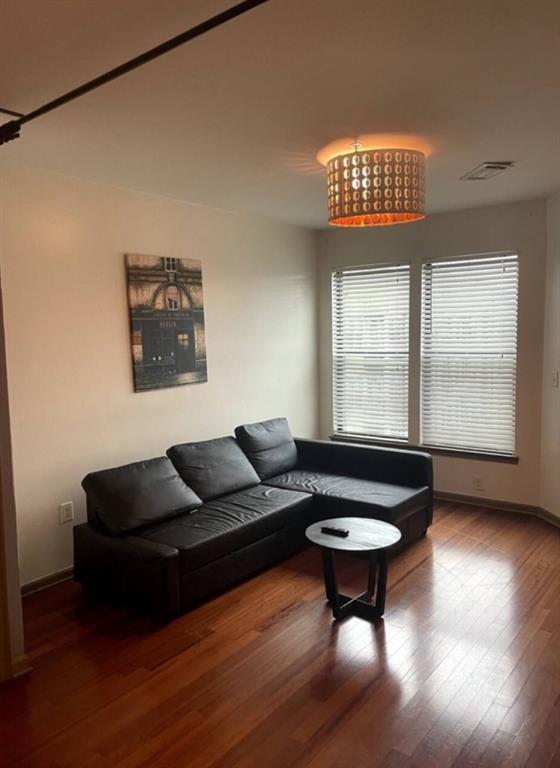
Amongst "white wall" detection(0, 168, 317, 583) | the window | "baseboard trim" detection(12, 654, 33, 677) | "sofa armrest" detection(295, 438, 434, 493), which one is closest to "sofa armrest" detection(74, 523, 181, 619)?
"white wall" detection(0, 168, 317, 583)

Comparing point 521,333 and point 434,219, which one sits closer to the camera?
point 521,333

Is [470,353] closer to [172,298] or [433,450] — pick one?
[433,450]

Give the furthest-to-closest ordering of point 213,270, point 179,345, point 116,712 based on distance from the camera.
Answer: point 213,270
point 179,345
point 116,712

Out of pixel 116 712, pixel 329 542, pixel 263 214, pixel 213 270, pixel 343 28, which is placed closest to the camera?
pixel 343 28

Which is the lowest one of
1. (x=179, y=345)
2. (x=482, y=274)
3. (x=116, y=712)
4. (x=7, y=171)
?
(x=116, y=712)

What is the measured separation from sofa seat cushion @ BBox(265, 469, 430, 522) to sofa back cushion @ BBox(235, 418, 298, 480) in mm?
100

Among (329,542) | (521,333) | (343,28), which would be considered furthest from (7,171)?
(521,333)

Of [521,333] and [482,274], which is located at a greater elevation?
[482,274]

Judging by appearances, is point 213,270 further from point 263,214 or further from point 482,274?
point 482,274

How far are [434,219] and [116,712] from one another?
4285mm

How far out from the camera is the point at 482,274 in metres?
4.70

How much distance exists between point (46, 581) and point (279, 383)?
2.57 m

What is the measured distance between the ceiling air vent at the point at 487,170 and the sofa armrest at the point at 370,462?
6.51ft

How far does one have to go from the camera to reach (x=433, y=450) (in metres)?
5.07
